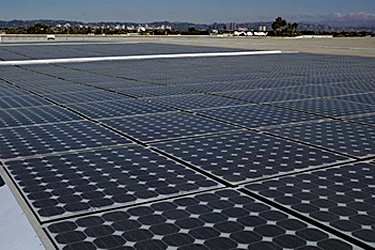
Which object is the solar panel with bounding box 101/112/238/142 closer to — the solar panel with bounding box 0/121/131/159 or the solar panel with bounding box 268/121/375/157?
the solar panel with bounding box 0/121/131/159

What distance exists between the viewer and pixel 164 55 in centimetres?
2462

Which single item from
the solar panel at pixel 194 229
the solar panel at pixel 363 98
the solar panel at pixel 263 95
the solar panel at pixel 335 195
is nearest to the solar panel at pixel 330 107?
the solar panel at pixel 363 98

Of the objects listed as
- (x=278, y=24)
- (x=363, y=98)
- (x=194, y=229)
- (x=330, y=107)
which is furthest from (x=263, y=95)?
(x=278, y=24)

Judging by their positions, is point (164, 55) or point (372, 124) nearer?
point (372, 124)

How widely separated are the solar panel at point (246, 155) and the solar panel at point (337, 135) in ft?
1.14

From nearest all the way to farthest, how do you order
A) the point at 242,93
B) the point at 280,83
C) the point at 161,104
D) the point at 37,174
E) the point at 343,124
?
the point at 37,174 → the point at 343,124 → the point at 161,104 → the point at 242,93 → the point at 280,83

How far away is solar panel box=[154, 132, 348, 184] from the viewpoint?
5.57 meters

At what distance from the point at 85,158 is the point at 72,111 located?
11.0 feet

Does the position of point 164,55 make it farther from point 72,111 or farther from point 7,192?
point 7,192

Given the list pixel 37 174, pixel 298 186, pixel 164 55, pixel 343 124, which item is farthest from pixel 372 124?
pixel 164 55

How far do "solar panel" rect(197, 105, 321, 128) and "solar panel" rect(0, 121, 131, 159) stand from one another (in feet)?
7.13

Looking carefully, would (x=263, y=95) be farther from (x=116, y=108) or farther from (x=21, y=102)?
(x=21, y=102)

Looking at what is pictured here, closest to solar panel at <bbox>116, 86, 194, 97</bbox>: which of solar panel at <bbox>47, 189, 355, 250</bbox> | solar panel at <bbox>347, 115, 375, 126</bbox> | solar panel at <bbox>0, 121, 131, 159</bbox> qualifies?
solar panel at <bbox>0, 121, 131, 159</bbox>

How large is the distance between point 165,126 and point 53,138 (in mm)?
1764
